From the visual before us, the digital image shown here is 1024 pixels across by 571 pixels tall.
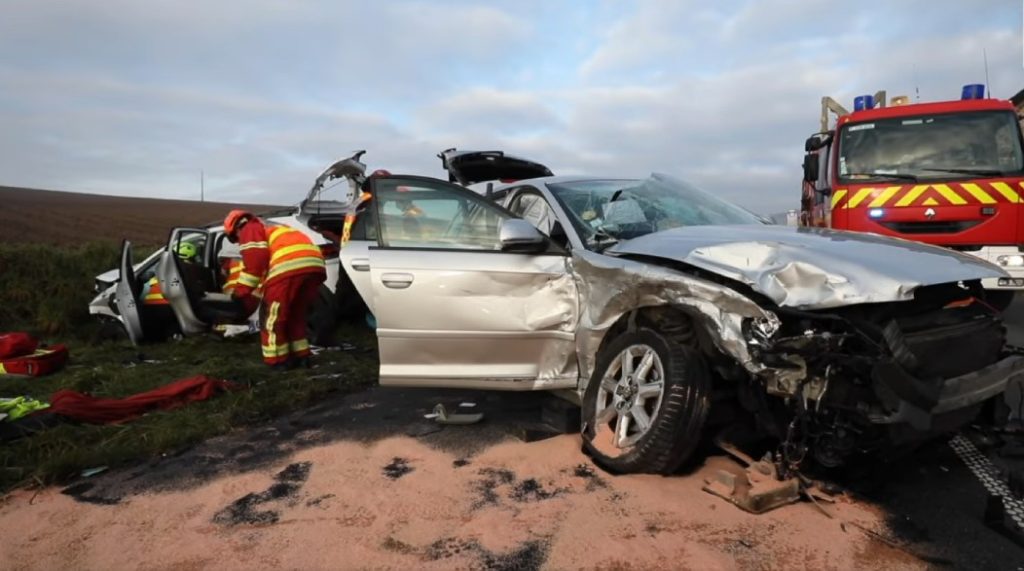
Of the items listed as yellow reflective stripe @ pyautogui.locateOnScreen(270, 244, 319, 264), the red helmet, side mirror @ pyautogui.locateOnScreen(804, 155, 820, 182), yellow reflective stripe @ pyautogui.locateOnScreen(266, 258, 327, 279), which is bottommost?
yellow reflective stripe @ pyautogui.locateOnScreen(266, 258, 327, 279)

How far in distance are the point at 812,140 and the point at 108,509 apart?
7733mm

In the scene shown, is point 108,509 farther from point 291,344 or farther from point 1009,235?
point 1009,235

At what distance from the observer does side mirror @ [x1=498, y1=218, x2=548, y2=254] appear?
3.60m

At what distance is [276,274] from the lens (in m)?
5.82

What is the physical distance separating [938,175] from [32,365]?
29.6 ft

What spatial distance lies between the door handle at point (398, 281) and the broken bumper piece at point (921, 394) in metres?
2.42

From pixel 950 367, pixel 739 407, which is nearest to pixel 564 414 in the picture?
pixel 739 407

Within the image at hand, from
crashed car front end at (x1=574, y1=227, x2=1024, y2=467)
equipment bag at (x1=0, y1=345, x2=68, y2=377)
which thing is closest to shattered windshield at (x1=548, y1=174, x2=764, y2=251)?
crashed car front end at (x1=574, y1=227, x2=1024, y2=467)

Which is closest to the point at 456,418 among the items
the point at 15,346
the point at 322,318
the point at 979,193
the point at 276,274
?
the point at 276,274

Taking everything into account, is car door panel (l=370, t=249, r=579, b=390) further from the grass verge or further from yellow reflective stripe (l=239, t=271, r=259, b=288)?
yellow reflective stripe (l=239, t=271, r=259, b=288)

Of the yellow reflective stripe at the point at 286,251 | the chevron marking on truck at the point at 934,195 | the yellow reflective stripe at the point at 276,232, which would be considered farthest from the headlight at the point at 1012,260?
the yellow reflective stripe at the point at 276,232

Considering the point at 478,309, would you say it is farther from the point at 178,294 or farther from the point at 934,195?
the point at 934,195

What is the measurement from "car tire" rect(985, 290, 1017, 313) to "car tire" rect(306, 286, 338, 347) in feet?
19.7

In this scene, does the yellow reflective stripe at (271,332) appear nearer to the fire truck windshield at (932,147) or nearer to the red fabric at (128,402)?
the red fabric at (128,402)
